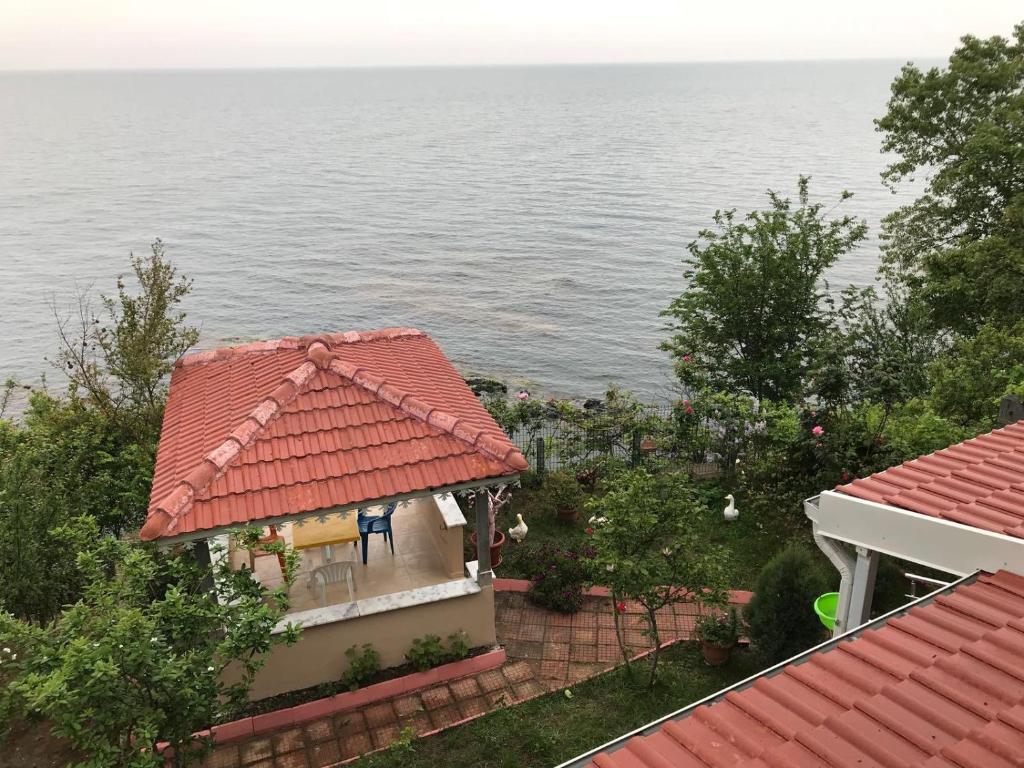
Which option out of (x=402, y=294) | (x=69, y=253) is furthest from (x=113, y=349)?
(x=69, y=253)

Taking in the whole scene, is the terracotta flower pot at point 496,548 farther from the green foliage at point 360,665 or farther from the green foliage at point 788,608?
the green foliage at point 788,608

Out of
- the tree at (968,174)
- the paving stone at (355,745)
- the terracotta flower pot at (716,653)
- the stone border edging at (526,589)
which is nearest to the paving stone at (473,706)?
the paving stone at (355,745)

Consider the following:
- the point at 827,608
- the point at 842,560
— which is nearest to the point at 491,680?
the point at 827,608

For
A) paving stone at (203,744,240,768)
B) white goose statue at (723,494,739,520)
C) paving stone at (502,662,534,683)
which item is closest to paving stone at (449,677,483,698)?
paving stone at (502,662,534,683)

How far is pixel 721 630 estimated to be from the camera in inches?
394

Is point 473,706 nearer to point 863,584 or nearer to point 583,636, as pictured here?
point 583,636

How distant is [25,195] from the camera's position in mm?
67250

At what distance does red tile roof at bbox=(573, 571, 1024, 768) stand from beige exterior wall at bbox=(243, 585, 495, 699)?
5909mm

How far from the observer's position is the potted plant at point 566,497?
1391 cm

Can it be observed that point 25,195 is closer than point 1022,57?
No

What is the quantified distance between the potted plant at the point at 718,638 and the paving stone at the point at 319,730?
4.79 m

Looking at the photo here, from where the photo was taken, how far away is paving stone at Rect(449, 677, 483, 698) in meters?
9.67

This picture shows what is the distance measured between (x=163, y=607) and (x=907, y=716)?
5414 mm

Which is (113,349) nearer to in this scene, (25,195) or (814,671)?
(814,671)
